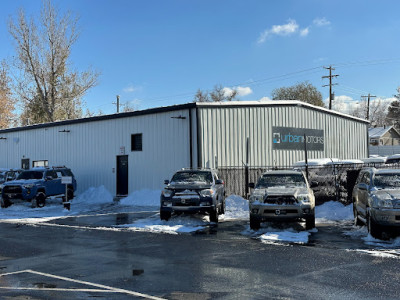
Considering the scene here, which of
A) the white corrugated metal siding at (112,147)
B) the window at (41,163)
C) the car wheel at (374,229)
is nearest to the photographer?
the car wheel at (374,229)

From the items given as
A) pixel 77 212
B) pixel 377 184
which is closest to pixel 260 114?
pixel 77 212

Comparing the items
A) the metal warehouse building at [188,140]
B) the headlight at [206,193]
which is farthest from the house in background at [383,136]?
the headlight at [206,193]

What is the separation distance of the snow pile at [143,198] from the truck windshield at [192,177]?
5.67 metres

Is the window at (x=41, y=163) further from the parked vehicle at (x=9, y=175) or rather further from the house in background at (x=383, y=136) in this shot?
the house in background at (x=383, y=136)

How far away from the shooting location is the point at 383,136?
72.2 m

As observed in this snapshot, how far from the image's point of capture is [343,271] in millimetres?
7270

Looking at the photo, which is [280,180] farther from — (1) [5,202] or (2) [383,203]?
(1) [5,202]

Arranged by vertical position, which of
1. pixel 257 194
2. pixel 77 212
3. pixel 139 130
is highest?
pixel 139 130

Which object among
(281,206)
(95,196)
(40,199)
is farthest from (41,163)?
(281,206)

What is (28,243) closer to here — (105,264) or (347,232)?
(105,264)

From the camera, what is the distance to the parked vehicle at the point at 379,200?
990 centimetres

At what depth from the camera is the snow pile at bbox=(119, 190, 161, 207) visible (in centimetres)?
2156

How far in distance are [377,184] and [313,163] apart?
8642mm

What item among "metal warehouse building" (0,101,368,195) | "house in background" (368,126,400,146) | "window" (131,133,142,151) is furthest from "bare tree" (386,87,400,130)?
"window" (131,133,142,151)
